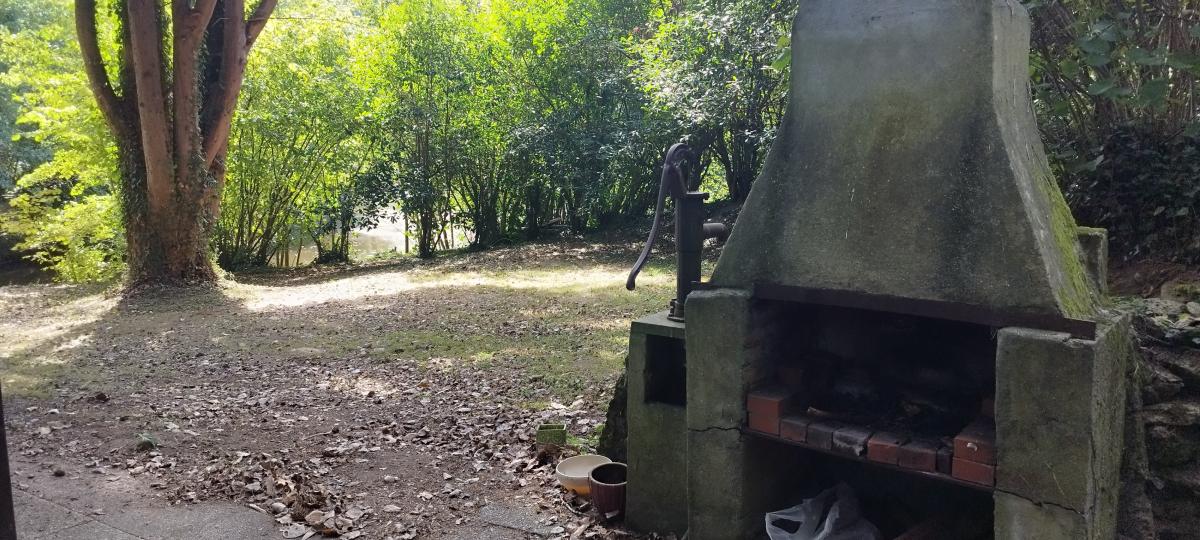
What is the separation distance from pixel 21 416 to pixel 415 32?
10929 mm

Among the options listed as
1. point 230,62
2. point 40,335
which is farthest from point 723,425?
point 230,62

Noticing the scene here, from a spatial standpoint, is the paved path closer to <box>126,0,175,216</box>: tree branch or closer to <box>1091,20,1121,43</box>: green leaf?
<box>1091,20,1121,43</box>: green leaf

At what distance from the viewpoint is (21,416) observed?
17.5 feet

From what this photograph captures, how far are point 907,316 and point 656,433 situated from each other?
112cm

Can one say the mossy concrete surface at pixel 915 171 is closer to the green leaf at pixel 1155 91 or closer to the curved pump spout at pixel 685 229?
the curved pump spout at pixel 685 229

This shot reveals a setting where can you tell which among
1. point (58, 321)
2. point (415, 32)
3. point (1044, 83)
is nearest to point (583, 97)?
point (415, 32)

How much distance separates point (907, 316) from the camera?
2.84m

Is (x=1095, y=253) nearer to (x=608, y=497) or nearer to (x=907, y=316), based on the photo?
(x=907, y=316)

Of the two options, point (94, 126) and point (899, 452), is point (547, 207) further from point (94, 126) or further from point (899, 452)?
point (899, 452)

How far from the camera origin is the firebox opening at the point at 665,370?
10.9 ft

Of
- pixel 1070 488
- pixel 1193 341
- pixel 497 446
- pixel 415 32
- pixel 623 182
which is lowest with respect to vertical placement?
pixel 497 446

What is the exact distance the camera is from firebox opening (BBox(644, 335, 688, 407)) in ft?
10.9

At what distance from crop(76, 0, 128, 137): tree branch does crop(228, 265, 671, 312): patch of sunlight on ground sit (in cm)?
260

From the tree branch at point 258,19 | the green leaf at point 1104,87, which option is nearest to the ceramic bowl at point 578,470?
the green leaf at point 1104,87
